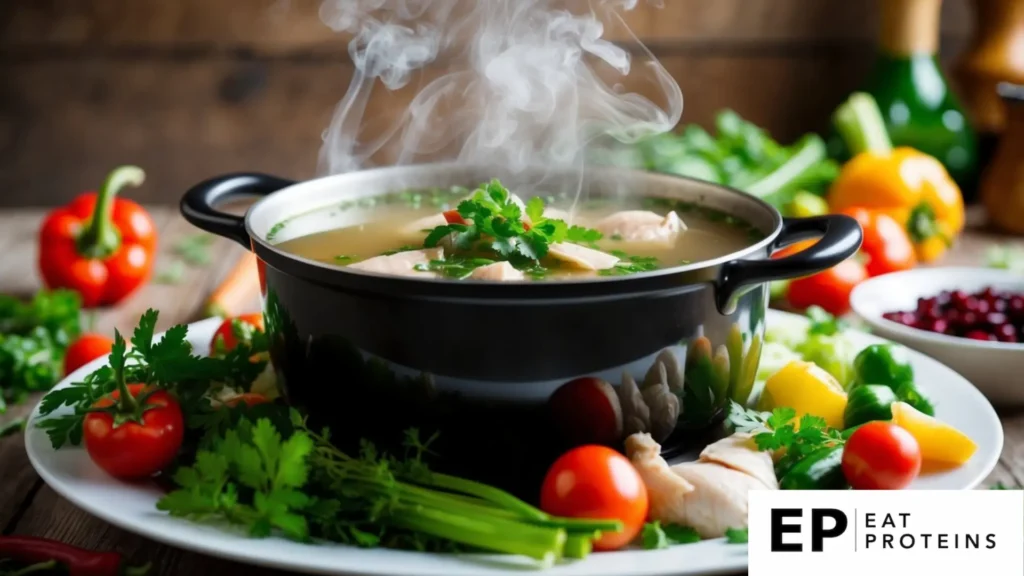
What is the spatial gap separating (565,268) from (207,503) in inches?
27.0

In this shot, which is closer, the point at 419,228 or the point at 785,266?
the point at 785,266

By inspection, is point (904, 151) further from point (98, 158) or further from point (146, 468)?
point (98, 158)

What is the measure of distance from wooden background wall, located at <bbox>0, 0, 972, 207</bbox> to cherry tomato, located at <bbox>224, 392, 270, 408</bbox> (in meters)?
2.88

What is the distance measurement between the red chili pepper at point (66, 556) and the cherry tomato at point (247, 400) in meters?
0.34

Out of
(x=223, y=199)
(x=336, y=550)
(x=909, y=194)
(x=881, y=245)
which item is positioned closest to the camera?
(x=336, y=550)

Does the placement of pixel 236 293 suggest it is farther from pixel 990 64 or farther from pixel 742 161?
pixel 990 64

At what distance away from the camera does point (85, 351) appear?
97.7 inches

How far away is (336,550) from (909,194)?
269cm

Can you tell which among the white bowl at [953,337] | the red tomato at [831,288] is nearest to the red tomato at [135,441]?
the white bowl at [953,337]

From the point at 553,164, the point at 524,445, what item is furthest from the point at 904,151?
the point at 524,445

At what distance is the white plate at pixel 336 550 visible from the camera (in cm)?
145

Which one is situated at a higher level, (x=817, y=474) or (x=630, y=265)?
(x=630, y=265)

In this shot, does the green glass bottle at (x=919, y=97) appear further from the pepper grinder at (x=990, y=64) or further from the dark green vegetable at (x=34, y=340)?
the dark green vegetable at (x=34, y=340)

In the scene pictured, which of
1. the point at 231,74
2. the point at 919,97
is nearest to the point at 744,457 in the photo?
the point at 919,97
